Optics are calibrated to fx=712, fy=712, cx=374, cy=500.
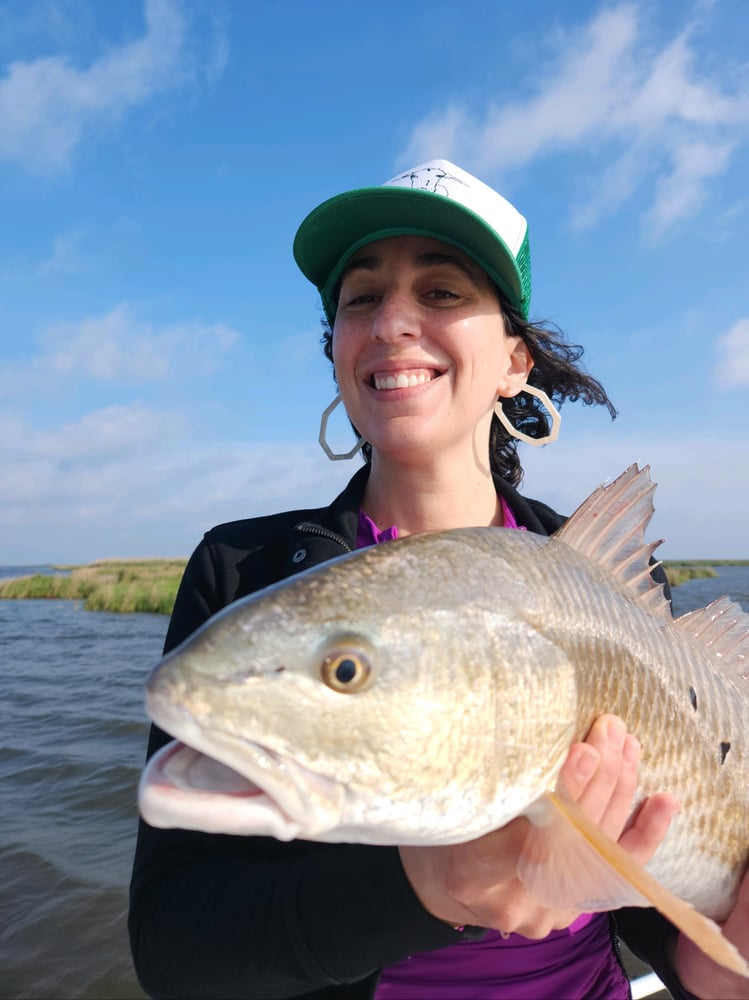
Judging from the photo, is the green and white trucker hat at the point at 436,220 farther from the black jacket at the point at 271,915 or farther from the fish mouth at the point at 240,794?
the fish mouth at the point at 240,794

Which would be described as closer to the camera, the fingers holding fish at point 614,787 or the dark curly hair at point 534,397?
the fingers holding fish at point 614,787

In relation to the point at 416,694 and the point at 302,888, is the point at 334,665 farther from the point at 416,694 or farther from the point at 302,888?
the point at 302,888

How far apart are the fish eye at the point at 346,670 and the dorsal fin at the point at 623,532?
790 millimetres

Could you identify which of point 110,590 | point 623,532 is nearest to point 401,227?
point 623,532

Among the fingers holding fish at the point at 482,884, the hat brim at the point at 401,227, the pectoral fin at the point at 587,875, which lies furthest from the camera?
the hat brim at the point at 401,227

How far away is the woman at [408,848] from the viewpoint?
160 cm

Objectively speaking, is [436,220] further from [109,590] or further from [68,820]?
[109,590]

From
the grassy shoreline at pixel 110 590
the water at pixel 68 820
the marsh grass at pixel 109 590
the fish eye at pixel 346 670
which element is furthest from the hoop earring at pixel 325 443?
the grassy shoreline at pixel 110 590

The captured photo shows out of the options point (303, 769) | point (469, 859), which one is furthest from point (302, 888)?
point (303, 769)

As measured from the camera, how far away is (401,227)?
236cm

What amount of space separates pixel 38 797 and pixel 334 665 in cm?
844

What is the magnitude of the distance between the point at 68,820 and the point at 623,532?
25.1 ft

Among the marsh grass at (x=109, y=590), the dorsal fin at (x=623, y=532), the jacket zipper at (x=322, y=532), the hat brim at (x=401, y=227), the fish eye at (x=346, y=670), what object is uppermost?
the marsh grass at (x=109, y=590)

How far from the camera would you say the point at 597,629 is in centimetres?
172
